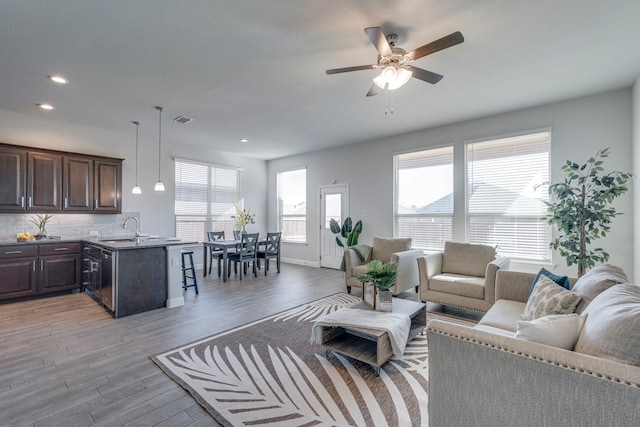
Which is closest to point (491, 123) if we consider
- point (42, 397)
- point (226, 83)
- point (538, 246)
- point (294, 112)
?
point (538, 246)

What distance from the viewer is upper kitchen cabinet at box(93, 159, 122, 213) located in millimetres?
5301

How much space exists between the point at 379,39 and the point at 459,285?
2.92 meters

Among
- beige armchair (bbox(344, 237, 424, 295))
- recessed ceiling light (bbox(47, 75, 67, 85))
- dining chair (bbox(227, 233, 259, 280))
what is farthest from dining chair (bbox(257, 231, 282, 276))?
recessed ceiling light (bbox(47, 75, 67, 85))

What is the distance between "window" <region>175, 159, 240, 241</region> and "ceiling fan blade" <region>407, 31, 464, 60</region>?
230 inches

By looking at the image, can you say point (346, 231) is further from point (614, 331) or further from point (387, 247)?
point (614, 331)

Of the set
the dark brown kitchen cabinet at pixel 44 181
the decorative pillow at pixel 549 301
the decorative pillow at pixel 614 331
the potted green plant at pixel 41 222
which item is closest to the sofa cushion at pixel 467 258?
the decorative pillow at pixel 549 301

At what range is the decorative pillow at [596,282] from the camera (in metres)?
1.88

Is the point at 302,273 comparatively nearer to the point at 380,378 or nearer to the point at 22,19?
the point at 380,378

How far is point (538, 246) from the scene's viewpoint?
4.48 metres

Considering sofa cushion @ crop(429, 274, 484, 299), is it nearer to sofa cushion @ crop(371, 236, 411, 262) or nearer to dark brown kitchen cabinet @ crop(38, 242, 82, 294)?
sofa cushion @ crop(371, 236, 411, 262)

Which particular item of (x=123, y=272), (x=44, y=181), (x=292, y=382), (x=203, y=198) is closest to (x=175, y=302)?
(x=123, y=272)

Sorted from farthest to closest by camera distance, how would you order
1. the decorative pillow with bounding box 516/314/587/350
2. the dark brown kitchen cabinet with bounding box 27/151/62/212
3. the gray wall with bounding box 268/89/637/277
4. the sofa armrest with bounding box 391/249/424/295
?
the dark brown kitchen cabinet with bounding box 27/151/62/212
the sofa armrest with bounding box 391/249/424/295
the gray wall with bounding box 268/89/637/277
the decorative pillow with bounding box 516/314/587/350

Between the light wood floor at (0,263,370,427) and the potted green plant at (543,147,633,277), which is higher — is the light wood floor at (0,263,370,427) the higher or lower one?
the lower one

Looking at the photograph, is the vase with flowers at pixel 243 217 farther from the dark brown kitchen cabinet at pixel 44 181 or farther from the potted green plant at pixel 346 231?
the dark brown kitchen cabinet at pixel 44 181
